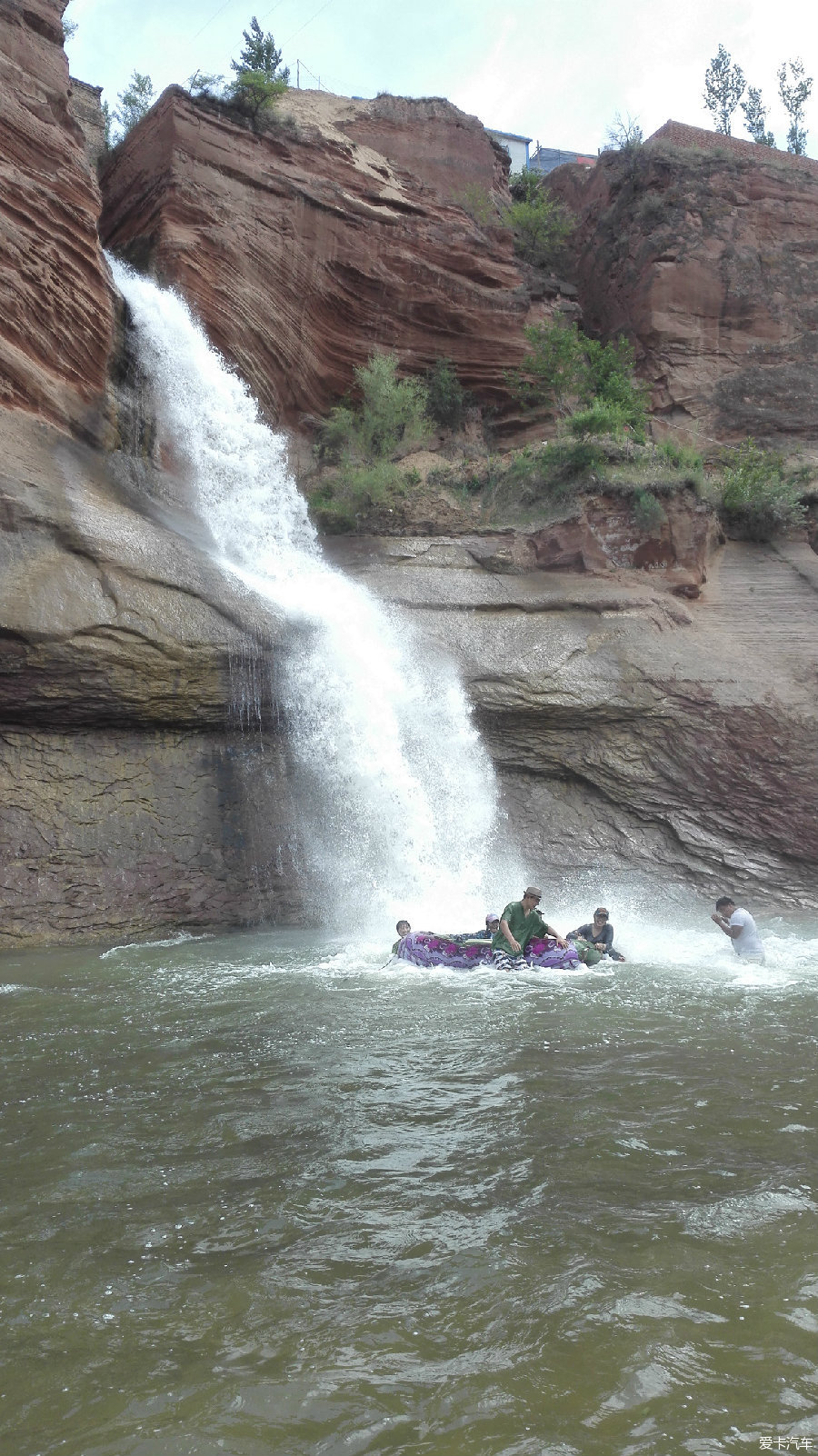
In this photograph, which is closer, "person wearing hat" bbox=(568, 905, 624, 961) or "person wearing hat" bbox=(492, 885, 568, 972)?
"person wearing hat" bbox=(492, 885, 568, 972)

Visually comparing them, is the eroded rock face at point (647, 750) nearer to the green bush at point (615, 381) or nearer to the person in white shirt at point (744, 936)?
the person in white shirt at point (744, 936)

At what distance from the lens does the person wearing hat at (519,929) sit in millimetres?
9883

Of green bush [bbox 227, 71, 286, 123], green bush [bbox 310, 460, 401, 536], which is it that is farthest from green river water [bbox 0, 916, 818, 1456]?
green bush [bbox 227, 71, 286, 123]

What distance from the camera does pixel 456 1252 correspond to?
139 inches

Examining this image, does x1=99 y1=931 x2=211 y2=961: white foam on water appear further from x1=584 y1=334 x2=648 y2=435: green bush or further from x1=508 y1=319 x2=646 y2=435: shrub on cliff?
x1=584 y1=334 x2=648 y2=435: green bush

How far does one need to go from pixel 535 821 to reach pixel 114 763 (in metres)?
6.05

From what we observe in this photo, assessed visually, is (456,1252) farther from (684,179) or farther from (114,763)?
(684,179)

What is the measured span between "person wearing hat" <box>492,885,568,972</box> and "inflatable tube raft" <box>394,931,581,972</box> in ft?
0.28

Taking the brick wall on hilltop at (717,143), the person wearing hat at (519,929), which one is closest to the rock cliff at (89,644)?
the person wearing hat at (519,929)

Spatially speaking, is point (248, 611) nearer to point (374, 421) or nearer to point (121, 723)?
point (121, 723)

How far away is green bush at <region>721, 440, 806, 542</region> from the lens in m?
18.0

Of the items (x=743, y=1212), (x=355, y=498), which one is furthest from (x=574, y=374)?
(x=743, y=1212)

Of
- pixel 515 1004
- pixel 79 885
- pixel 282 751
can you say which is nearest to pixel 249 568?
pixel 282 751

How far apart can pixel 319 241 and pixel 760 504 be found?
32.8 feet
